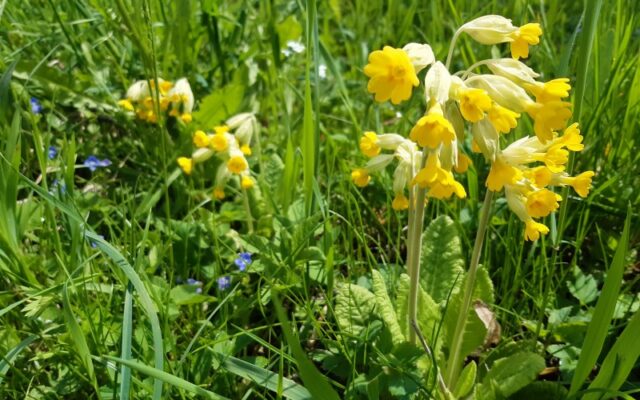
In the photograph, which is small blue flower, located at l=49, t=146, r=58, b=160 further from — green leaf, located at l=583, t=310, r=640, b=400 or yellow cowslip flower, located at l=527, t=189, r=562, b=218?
green leaf, located at l=583, t=310, r=640, b=400

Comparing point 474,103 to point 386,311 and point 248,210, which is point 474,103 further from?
point 248,210

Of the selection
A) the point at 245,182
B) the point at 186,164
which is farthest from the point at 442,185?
the point at 186,164

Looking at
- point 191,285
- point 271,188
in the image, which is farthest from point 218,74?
point 191,285

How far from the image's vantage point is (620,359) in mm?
1476

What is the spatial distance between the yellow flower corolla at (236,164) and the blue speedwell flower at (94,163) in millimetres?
481

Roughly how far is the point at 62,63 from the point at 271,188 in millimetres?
→ 1255

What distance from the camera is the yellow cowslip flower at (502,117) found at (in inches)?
58.0

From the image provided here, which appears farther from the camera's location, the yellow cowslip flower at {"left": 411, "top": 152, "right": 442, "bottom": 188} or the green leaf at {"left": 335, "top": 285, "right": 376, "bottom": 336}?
the green leaf at {"left": 335, "top": 285, "right": 376, "bottom": 336}

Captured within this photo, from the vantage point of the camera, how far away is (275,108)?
10.0 feet

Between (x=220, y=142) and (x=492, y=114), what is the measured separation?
128 cm

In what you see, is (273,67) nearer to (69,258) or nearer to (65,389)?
(69,258)

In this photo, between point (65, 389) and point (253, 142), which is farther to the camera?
point (253, 142)

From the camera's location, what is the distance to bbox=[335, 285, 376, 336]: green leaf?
6.29 ft

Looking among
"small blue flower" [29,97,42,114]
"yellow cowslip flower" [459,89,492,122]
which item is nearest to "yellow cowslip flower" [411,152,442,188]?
"yellow cowslip flower" [459,89,492,122]
